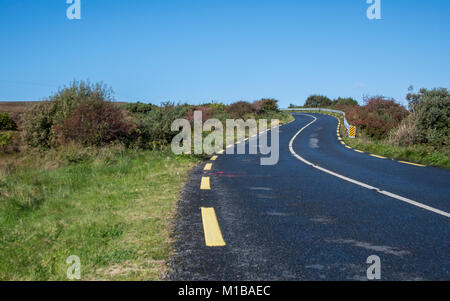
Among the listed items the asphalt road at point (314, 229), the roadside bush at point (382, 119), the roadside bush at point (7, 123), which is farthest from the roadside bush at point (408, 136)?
the roadside bush at point (7, 123)

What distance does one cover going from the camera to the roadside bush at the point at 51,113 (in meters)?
15.6

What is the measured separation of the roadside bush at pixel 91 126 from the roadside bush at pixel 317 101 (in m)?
80.4

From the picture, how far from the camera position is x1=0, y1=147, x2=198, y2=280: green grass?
357 centimetres

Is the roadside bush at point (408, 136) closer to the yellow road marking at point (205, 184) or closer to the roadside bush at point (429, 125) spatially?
the roadside bush at point (429, 125)

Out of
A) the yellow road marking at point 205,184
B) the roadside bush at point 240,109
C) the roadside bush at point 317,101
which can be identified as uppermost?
the roadside bush at point 317,101

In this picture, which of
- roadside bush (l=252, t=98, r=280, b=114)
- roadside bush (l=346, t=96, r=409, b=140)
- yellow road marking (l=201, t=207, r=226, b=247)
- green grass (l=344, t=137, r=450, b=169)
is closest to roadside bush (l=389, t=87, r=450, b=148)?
green grass (l=344, t=137, r=450, b=169)

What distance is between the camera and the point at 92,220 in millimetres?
5254

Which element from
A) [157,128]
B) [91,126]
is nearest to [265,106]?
[157,128]

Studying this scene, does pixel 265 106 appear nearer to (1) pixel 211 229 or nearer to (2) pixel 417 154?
(2) pixel 417 154

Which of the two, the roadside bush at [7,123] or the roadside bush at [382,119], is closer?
the roadside bush at [382,119]

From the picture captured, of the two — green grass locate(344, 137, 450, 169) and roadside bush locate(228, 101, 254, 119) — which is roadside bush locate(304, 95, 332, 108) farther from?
green grass locate(344, 137, 450, 169)
